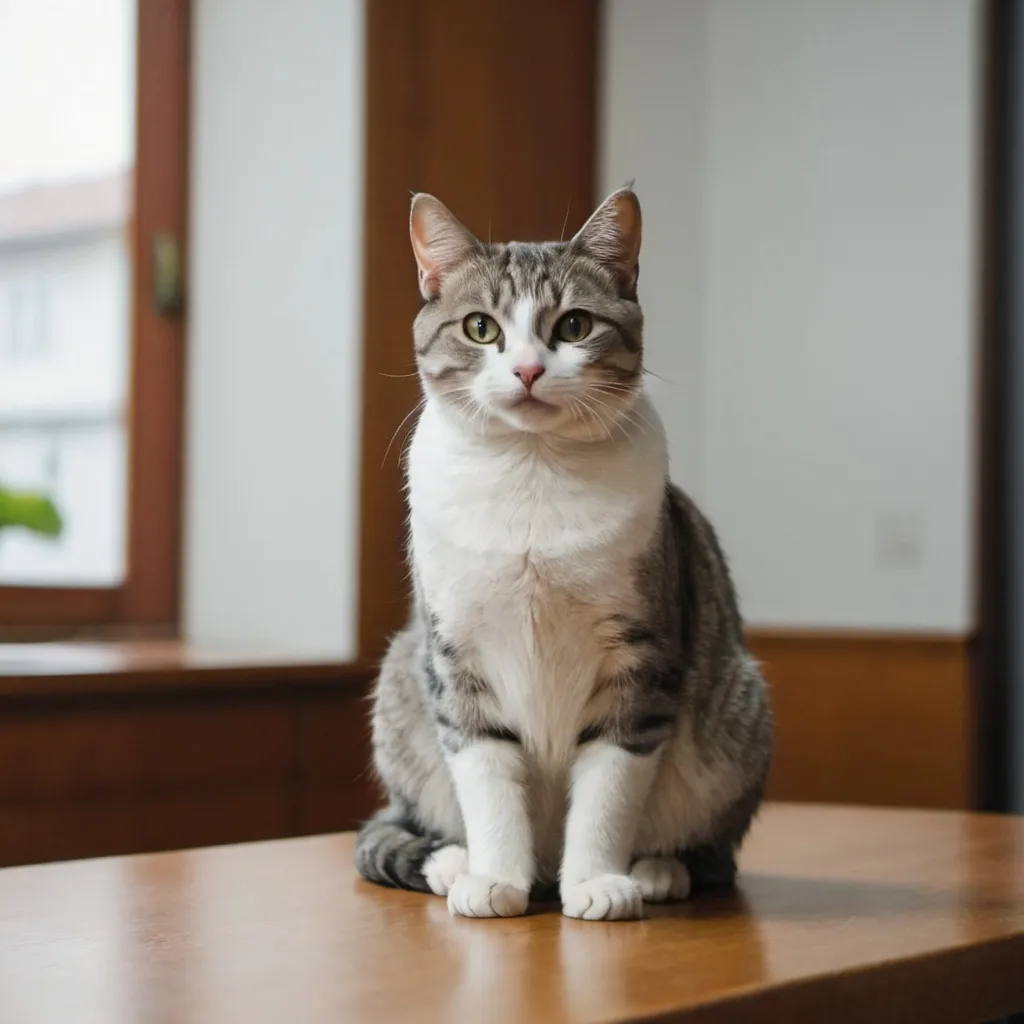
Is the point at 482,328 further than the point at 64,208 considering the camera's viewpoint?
No

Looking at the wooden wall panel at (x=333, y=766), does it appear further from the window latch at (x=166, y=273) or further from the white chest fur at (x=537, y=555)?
the white chest fur at (x=537, y=555)

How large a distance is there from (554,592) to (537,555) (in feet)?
0.10

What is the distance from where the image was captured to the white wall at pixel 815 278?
103 inches

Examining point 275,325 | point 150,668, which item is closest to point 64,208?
point 275,325

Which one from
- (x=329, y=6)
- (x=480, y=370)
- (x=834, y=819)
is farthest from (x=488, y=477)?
(x=329, y=6)

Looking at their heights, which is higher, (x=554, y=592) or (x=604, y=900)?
(x=554, y=592)

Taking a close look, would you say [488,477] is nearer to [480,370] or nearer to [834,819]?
[480,370]

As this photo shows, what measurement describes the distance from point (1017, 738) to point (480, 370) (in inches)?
75.5

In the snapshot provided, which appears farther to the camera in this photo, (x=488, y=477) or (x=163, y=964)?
(x=488, y=477)

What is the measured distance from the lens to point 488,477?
3.44 feet

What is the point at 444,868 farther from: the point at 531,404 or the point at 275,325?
the point at 275,325

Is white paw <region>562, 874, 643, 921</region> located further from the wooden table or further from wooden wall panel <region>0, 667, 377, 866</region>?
wooden wall panel <region>0, 667, 377, 866</region>

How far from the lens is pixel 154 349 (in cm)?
254

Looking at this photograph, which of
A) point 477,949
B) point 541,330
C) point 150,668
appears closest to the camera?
point 477,949
